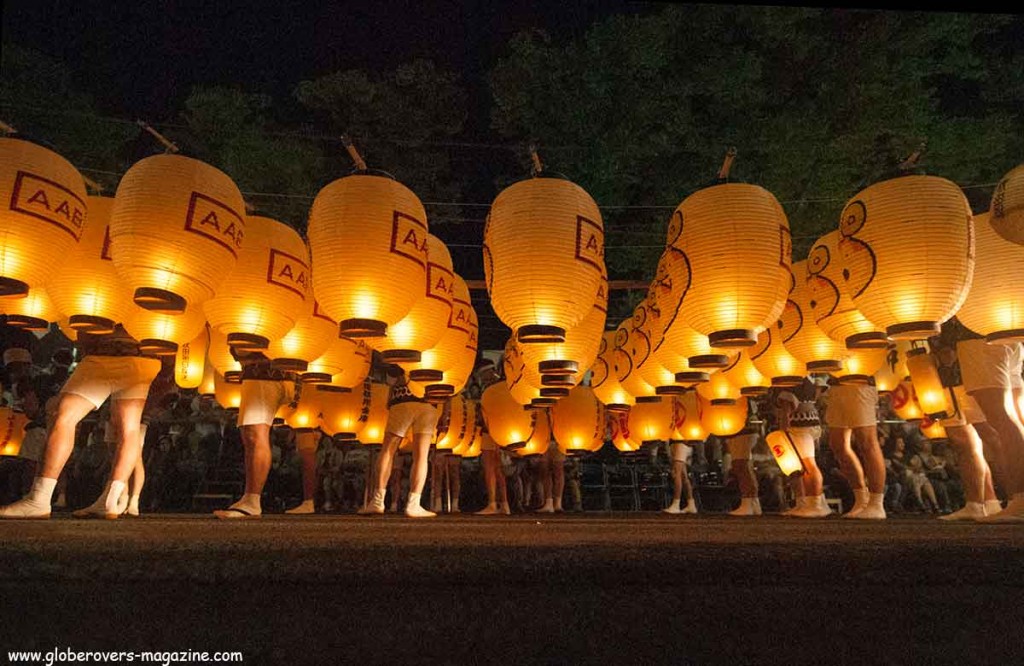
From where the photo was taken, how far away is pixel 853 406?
5.76m

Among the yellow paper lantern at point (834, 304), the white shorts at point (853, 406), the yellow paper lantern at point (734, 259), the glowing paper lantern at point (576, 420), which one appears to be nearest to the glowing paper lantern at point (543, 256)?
the yellow paper lantern at point (734, 259)

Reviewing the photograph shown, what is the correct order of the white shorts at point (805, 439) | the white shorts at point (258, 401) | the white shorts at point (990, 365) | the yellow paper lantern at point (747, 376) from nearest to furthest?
1. the white shorts at point (990, 365)
2. the white shorts at point (258, 401)
3. the yellow paper lantern at point (747, 376)
4. the white shorts at point (805, 439)

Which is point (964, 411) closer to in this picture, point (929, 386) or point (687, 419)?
point (929, 386)

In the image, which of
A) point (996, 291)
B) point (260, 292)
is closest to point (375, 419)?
point (260, 292)

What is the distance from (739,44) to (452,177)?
177 inches

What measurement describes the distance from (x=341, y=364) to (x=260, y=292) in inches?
62.8

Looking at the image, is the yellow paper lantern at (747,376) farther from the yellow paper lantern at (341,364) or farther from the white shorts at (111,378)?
the white shorts at (111,378)

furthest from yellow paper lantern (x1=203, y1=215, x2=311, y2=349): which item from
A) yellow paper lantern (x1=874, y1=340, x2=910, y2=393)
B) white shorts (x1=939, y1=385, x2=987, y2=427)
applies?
yellow paper lantern (x1=874, y1=340, x2=910, y2=393)

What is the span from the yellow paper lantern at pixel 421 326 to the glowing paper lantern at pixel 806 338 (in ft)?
8.87

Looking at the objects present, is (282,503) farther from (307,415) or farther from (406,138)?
(406,138)

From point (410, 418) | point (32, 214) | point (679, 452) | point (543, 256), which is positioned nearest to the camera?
point (32, 214)

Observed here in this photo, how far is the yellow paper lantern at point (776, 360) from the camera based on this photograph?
18.1 ft

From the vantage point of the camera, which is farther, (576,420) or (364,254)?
(576,420)

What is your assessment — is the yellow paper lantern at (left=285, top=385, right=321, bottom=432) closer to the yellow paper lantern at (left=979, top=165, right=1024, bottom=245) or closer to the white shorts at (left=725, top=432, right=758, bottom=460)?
the white shorts at (left=725, top=432, right=758, bottom=460)
